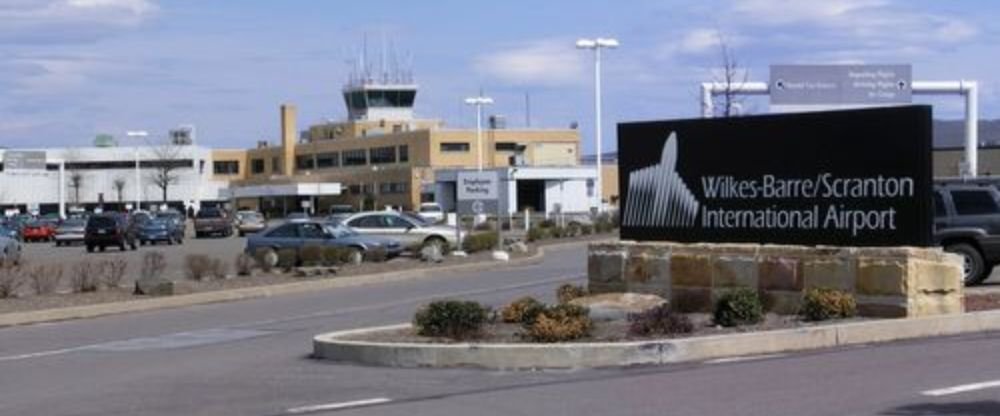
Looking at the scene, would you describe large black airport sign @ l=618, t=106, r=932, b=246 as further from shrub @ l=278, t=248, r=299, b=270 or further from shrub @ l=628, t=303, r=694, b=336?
shrub @ l=278, t=248, r=299, b=270

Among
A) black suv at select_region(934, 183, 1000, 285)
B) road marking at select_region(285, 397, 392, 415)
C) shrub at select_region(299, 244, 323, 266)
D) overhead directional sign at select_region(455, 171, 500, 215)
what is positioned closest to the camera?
road marking at select_region(285, 397, 392, 415)

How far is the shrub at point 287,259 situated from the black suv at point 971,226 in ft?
50.9

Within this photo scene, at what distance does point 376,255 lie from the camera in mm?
37438

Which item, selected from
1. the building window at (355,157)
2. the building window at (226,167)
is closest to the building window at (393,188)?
the building window at (355,157)

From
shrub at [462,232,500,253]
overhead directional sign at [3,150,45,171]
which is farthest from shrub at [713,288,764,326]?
overhead directional sign at [3,150,45,171]

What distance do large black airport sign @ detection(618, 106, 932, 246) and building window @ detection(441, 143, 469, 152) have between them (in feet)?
385

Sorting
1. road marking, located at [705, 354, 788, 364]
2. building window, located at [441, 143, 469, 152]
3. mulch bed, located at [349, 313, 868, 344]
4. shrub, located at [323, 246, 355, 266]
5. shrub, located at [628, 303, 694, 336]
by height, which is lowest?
road marking, located at [705, 354, 788, 364]

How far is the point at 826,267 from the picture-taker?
1773 centimetres

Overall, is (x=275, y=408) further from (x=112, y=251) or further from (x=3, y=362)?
(x=112, y=251)

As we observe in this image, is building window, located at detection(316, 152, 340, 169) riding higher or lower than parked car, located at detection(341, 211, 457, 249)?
higher

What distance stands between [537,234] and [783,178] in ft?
120

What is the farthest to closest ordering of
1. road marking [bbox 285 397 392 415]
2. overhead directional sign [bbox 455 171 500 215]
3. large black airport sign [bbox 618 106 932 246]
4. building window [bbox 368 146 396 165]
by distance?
building window [bbox 368 146 396 165]
overhead directional sign [bbox 455 171 500 215]
large black airport sign [bbox 618 106 932 246]
road marking [bbox 285 397 392 415]

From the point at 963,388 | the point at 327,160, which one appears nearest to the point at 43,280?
Answer: the point at 963,388

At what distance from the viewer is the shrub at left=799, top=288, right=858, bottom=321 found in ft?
55.0
